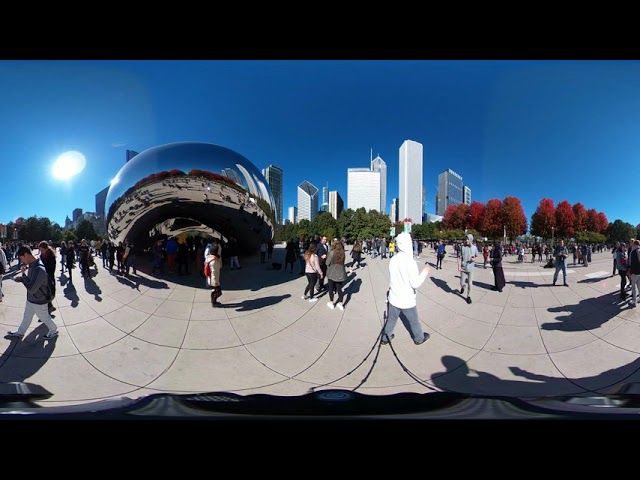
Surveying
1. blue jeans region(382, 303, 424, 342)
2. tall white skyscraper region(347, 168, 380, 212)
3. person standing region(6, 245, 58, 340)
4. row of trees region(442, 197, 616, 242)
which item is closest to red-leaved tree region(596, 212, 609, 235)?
row of trees region(442, 197, 616, 242)

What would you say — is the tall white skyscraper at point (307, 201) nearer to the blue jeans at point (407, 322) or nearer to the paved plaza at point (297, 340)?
the paved plaza at point (297, 340)

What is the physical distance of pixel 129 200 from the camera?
140 centimetres

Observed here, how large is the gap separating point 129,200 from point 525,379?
8.14 feet

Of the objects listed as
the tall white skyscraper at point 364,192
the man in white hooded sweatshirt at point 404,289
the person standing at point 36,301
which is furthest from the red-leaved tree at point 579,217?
the person standing at point 36,301

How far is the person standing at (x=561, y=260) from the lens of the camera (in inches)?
60.6

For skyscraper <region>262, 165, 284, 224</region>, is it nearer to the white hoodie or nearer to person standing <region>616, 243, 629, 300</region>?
the white hoodie

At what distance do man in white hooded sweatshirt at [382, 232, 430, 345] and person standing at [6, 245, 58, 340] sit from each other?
6.49ft

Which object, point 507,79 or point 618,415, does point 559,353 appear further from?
point 507,79

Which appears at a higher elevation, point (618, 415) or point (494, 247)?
point (494, 247)

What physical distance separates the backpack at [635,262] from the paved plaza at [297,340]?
1.19 feet

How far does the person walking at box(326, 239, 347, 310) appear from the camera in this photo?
4.73ft

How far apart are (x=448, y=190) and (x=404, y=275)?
22.2 inches
